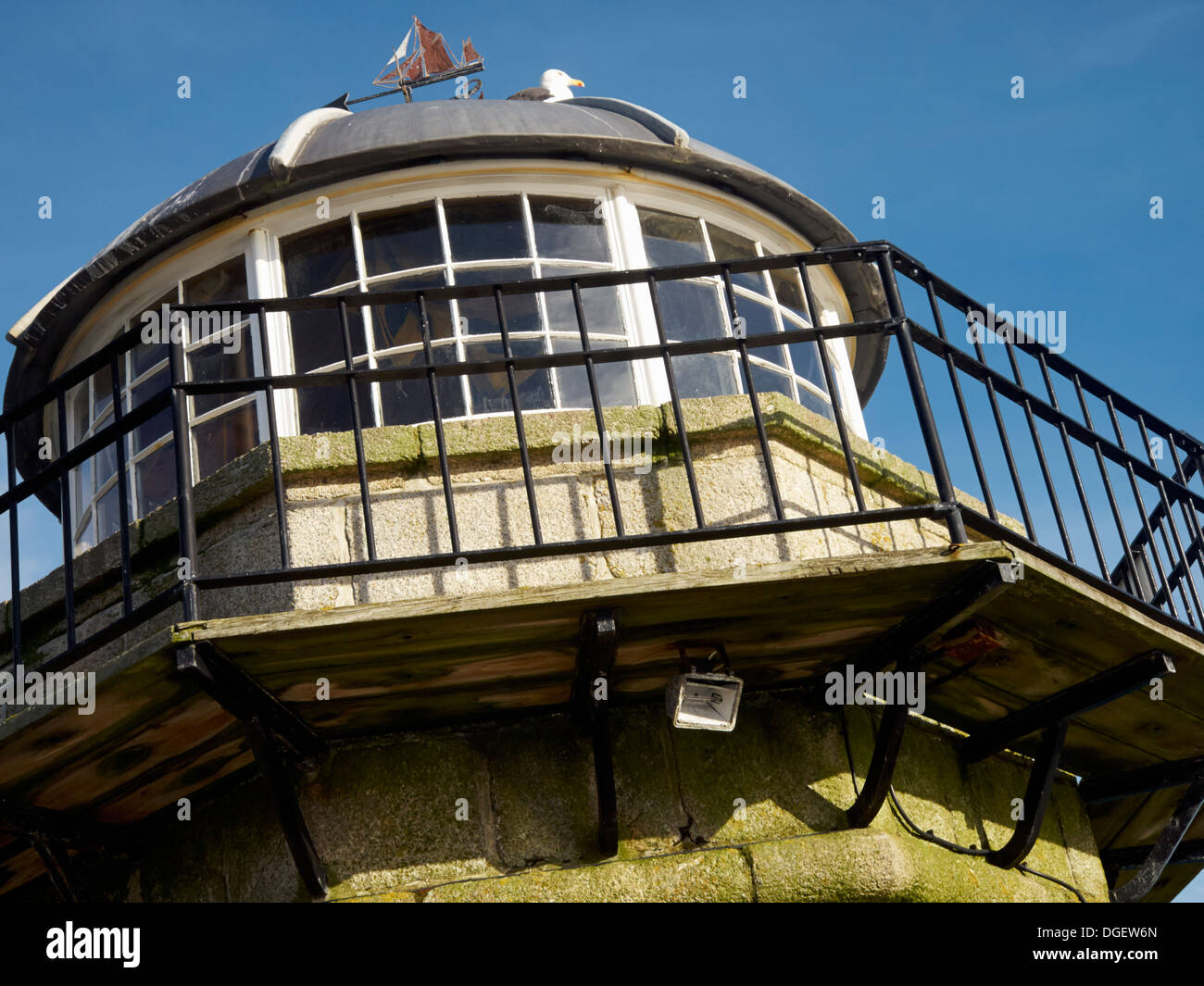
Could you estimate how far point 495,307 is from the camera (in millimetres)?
7020

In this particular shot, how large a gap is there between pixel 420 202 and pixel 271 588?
2.26m

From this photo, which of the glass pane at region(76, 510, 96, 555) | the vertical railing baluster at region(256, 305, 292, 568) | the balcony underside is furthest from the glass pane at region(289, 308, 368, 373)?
the balcony underside

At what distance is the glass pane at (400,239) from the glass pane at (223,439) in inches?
35.6

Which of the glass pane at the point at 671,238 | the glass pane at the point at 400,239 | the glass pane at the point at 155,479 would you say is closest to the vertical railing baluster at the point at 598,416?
the glass pane at the point at 400,239

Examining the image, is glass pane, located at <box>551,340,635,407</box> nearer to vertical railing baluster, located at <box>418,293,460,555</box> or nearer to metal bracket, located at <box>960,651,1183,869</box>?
vertical railing baluster, located at <box>418,293,460,555</box>

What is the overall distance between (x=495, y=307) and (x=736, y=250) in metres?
1.43

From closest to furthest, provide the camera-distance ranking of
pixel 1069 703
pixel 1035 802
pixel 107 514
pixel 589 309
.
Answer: pixel 1035 802
pixel 1069 703
pixel 589 309
pixel 107 514

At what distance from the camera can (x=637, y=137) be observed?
734 centimetres

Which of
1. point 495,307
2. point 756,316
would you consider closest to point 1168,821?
point 756,316

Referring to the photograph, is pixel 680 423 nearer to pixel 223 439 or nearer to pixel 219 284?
pixel 223 439

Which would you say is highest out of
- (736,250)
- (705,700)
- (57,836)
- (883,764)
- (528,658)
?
(736,250)

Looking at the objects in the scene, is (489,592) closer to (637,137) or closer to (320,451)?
(320,451)

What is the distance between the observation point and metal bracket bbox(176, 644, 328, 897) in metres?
4.96
